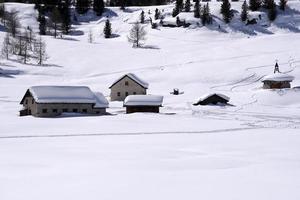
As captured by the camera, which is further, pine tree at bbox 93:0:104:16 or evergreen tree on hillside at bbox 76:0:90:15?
evergreen tree on hillside at bbox 76:0:90:15

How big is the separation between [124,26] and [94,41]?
16098 millimetres

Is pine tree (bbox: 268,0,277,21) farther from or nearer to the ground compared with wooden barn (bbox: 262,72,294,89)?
farther from the ground

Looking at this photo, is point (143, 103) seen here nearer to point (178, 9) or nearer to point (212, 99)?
point (212, 99)

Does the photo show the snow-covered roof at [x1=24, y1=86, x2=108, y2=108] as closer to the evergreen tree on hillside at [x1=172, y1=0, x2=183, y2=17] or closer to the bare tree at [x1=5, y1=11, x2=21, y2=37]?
the bare tree at [x1=5, y1=11, x2=21, y2=37]

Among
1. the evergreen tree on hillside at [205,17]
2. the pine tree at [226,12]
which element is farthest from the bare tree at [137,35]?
the pine tree at [226,12]

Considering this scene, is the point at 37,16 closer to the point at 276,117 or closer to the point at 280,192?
the point at 276,117

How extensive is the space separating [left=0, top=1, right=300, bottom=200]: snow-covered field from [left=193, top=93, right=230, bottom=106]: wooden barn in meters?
1.60

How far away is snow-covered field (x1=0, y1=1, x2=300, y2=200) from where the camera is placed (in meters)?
15.8

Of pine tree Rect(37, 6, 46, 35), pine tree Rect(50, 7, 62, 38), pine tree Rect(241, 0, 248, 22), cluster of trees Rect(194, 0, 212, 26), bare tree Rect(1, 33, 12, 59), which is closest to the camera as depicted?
bare tree Rect(1, 33, 12, 59)

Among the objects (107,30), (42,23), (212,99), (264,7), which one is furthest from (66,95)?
(264,7)

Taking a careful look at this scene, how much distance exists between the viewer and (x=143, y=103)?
5453cm

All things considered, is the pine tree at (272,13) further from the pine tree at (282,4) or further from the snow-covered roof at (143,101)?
the snow-covered roof at (143,101)

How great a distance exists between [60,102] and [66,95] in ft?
4.85

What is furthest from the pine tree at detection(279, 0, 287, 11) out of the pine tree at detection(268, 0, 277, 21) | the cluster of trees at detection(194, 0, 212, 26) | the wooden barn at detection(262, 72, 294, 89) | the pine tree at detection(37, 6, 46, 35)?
the wooden barn at detection(262, 72, 294, 89)
